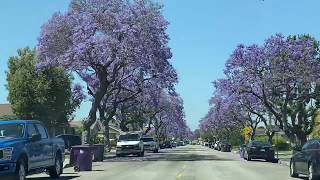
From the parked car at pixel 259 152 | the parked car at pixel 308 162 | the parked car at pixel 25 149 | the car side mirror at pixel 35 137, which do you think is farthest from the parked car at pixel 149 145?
the car side mirror at pixel 35 137

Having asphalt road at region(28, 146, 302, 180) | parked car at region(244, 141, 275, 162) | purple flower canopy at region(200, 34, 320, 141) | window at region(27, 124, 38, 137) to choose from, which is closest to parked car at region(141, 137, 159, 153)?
purple flower canopy at region(200, 34, 320, 141)

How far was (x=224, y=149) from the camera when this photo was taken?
8112cm

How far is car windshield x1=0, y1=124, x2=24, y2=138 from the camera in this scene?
18859mm

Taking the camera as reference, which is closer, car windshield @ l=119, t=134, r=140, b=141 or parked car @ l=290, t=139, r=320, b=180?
parked car @ l=290, t=139, r=320, b=180

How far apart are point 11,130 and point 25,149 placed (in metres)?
1.08

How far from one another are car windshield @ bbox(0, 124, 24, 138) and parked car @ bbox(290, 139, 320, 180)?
32.6ft

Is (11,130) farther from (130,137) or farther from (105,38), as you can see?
(130,137)

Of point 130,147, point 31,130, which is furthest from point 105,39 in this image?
point 31,130

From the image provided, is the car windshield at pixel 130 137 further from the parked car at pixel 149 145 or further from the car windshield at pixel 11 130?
the car windshield at pixel 11 130

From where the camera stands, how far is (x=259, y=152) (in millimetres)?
42406

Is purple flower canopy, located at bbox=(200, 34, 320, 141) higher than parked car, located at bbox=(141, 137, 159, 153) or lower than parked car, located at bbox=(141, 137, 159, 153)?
higher

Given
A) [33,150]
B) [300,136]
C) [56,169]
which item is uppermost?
[300,136]

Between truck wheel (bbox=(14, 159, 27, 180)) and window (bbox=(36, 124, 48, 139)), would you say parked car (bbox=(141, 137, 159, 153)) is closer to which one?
window (bbox=(36, 124, 48, 139))

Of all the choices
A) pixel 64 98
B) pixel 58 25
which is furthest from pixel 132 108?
pixel 58 25
